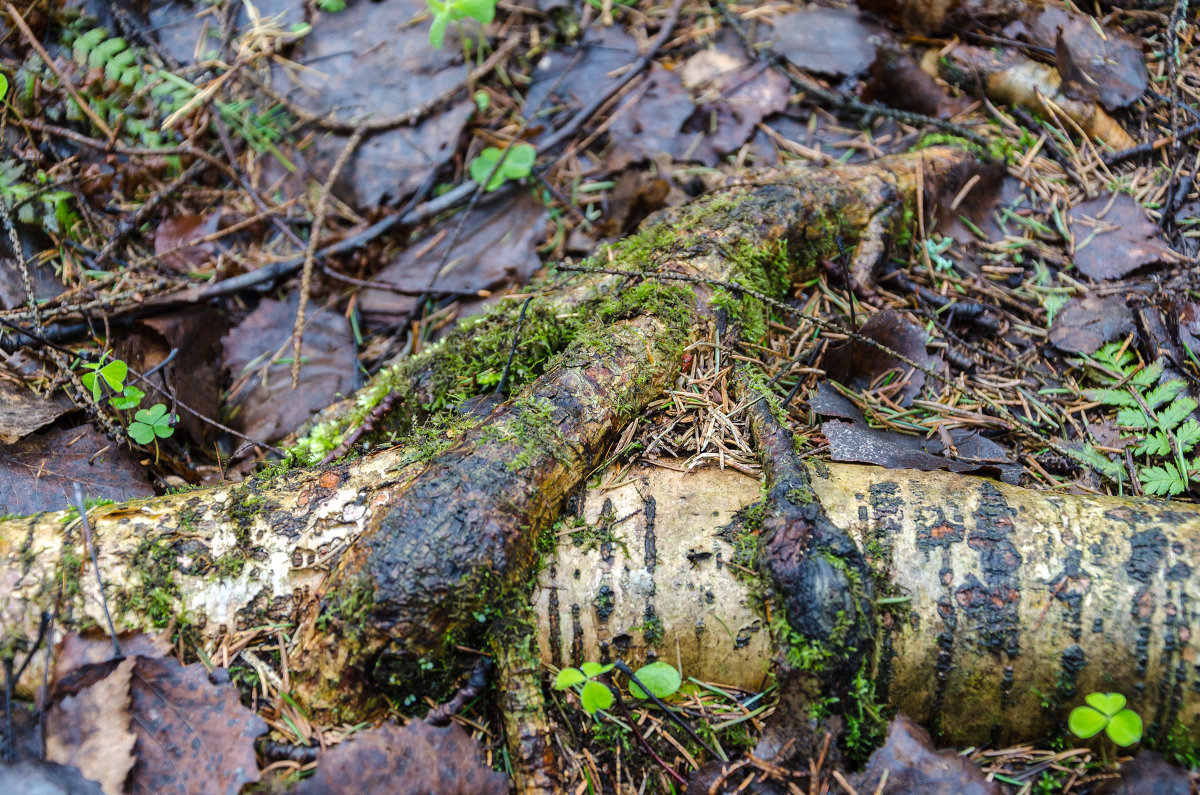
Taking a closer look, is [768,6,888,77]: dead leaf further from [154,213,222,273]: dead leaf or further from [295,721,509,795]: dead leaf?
[295,721,509,795]: dead leaf

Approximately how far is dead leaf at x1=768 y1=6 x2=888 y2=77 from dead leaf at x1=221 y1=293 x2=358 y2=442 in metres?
2.99

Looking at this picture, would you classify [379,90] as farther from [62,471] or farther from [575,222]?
[62,471]

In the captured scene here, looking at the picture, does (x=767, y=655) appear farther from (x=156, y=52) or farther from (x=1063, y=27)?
(x=156, y=52)

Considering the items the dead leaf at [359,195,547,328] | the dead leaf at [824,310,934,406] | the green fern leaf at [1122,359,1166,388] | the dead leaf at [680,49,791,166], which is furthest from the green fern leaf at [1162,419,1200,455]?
the dead leaf at [359,195,547,328]

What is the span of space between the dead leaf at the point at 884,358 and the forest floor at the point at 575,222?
0.01 metres

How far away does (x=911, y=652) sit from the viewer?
186 cm

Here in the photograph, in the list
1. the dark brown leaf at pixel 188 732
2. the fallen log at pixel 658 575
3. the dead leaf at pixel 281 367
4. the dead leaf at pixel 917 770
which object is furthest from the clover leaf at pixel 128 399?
the dead leaf at pixel 917 770

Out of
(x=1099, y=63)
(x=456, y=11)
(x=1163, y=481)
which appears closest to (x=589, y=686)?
(x=1163, y=481)

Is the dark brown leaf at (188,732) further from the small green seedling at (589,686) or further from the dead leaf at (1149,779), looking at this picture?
the dead leaf at (1149,779)

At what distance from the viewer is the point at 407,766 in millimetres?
1705

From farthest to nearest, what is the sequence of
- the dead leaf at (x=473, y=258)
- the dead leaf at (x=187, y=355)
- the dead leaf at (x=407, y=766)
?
the dead leaf at (x=473, y=258), the dead leaf at (x=187, y=355), the dead leaf at (x=407, y=766)

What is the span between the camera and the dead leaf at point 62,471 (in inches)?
93.7

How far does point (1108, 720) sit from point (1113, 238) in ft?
7.42

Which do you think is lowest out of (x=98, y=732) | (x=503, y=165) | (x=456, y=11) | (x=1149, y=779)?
(x=1149, y=779)
